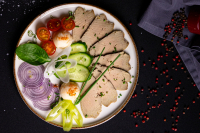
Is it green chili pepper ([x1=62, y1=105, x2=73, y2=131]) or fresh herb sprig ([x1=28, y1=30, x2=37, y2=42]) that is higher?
fresh herb sprig ([x1=28, y1=30, x2=37, y2=42])

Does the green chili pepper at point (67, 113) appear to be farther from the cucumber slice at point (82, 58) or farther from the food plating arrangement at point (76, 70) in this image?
the cucumber slice at point (82, 58)

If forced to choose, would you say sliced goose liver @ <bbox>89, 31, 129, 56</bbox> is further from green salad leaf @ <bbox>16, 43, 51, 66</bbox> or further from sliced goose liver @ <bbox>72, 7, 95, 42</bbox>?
green salad leaf @ <bbox>16, 43, 51, 66</bbox>

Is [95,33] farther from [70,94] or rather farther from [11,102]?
[11,102]

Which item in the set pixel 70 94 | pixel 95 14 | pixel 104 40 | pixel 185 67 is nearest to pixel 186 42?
pixel 185 67

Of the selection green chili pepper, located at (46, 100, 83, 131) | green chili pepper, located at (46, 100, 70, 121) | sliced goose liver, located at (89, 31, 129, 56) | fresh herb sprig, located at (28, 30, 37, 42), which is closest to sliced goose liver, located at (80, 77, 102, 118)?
green chili pepper, located at (46, 100, 83, 131)

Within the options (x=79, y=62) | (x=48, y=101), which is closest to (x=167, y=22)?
(x=79, y=62)
